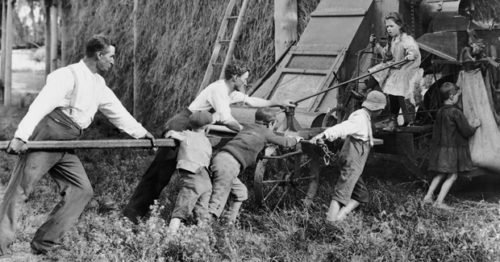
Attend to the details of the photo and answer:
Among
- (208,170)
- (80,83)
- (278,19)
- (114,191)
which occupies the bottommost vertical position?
Result: (114,191)

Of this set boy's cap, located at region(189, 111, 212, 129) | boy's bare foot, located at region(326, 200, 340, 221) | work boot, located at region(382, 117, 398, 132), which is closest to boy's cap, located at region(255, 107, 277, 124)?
boy's cap, located at region(189, 111, 212, 129)

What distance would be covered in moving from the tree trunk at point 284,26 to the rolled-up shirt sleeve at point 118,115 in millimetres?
4292

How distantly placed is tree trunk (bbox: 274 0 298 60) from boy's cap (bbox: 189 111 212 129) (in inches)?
161

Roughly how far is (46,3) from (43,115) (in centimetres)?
1273

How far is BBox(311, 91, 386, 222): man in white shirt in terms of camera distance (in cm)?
653

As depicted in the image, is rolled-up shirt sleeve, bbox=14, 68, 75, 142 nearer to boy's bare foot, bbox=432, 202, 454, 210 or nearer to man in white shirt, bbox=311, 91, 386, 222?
man in white shirt, bbox=311, 91, 386, 222

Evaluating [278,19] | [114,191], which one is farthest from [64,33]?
[114,191]

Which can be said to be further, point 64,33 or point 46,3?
point 46,3

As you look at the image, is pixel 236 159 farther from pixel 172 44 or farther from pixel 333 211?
pixel 172 44

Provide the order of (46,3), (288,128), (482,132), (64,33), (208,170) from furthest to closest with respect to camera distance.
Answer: (46,3), (64,33), (482,132), (288,128), (208,170)

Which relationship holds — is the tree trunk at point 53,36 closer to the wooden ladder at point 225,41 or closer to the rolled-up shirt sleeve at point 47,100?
the wooden ladder at point 225,41

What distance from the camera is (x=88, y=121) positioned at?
Answer: 19.1 feet

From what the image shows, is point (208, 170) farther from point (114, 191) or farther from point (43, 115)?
point (114, 191)

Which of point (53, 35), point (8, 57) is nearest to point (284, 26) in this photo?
point (53, 35)
